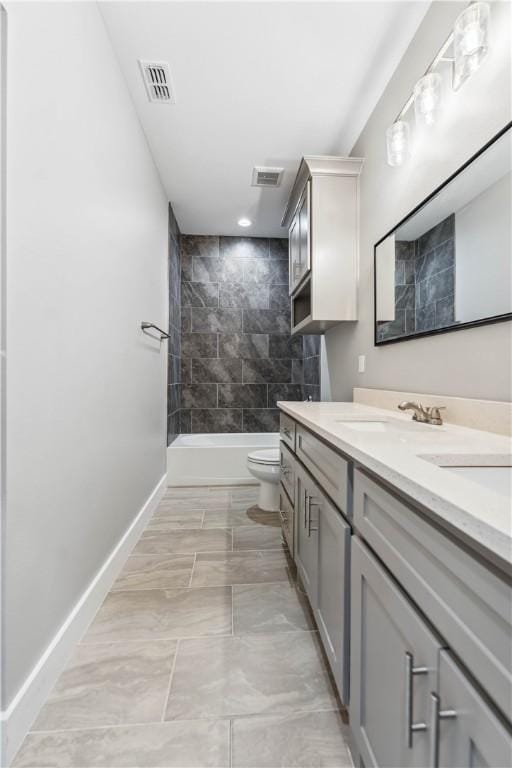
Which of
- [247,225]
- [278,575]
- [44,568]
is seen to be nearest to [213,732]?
[44,568]

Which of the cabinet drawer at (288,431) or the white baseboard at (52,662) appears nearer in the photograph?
the white baseboard at (52,662)

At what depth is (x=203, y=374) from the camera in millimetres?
4105

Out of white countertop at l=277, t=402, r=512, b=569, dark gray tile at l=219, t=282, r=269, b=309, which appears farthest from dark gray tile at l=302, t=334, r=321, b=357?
white countertop at l=277, t=402, r=512, b=569

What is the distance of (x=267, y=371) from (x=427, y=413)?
9.49ft

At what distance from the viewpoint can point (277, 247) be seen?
4164mm

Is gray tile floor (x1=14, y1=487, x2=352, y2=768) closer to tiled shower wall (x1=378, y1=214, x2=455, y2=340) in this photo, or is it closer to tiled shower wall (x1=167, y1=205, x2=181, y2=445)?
tiled shower wall (x1=378, y1=214, x2=455, y2=340)

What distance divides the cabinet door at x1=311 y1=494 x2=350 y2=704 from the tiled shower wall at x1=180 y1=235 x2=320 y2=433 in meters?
2.92

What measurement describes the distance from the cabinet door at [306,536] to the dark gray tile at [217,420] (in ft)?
8.29

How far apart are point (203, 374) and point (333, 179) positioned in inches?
96.7

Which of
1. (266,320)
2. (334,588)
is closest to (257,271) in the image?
(266,320)

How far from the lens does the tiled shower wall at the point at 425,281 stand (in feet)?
4.39

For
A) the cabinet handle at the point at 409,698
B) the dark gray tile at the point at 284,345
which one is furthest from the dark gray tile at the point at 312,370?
the cabinet handle at the point at 409,698

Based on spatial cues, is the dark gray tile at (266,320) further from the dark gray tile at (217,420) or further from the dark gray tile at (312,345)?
the dark gray tile at (217,420)

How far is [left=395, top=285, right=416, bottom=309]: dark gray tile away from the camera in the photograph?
1601 mm
